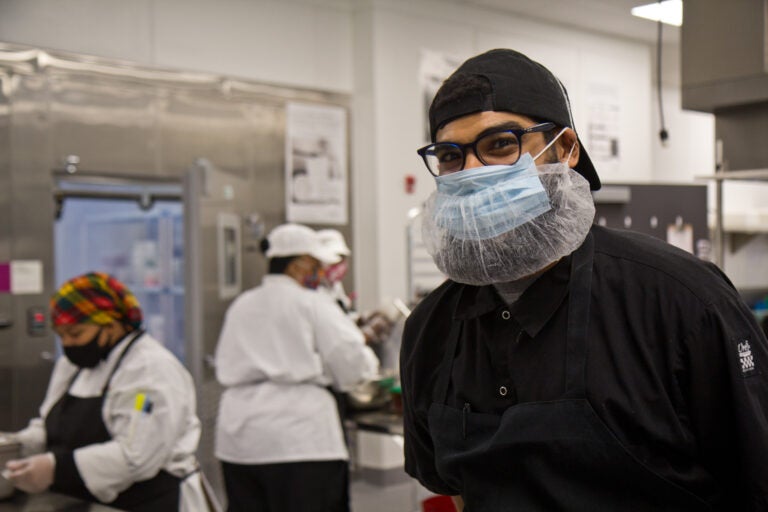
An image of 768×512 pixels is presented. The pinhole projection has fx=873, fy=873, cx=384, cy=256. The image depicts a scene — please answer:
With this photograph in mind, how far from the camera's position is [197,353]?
4.16 m

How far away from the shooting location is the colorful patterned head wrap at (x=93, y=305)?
2.75m

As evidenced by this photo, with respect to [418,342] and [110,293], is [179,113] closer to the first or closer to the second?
[110,293]

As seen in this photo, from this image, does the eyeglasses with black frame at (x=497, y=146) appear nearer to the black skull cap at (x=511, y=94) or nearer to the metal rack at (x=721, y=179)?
the black skull cap at (x=511, y=94)

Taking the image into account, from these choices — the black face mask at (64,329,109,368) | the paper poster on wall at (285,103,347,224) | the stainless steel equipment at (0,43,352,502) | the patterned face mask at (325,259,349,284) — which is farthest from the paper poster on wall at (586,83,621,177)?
the black face mask at (64,329,109,368)

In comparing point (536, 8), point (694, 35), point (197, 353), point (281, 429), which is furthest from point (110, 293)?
point (536, 8)

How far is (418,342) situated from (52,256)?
321cm

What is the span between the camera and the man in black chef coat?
3.88ft

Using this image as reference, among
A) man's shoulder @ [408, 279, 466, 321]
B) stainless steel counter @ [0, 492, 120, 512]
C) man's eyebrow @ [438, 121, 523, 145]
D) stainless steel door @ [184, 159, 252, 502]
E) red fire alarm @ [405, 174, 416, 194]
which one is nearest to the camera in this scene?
man's eyebrow @ [438, 121, 523, 145]

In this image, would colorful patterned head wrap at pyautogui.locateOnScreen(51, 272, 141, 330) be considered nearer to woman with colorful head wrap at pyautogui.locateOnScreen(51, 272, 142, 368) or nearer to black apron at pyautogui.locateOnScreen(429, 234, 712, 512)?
woman with colorful head wrap at pyautogui.locateOnScreen(51, 272, 142, 368)

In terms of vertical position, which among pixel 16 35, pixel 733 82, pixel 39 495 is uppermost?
pixel 16 35

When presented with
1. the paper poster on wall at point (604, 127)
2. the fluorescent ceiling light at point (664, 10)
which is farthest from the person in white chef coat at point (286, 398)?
the paper poster on wall at point (604, 127)

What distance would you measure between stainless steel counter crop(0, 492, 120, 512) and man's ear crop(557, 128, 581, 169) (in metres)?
1.66

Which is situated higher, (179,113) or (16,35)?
(16,35)

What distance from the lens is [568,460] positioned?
1202 millimetres
